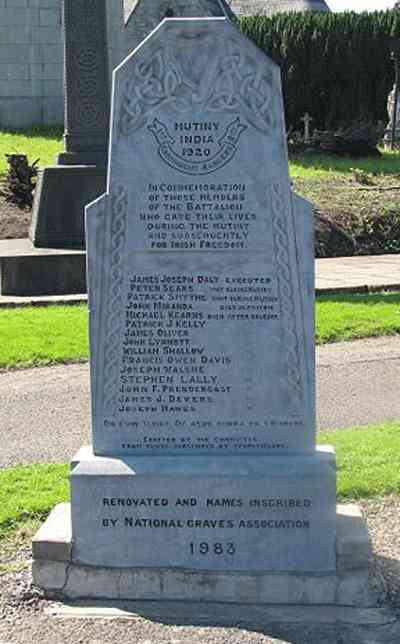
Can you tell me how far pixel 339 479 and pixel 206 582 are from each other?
142 cm

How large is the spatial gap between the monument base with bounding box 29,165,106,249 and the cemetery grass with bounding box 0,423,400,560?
5.24 m

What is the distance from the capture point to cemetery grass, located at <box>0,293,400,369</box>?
805 cm

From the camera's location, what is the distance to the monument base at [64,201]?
10.5 metres

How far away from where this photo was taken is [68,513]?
429 centimetres

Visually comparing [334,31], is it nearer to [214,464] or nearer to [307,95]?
[307,95]

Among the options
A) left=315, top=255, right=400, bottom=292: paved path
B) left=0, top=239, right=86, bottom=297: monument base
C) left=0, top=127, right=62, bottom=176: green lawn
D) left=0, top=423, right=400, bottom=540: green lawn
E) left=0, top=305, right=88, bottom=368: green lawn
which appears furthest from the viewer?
left=0, top=127, right=62, bottom=176: green lawn

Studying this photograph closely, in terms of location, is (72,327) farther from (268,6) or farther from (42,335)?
(268,6)

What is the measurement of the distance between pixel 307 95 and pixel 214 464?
2085 centimetres

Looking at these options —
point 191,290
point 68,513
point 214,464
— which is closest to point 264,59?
point 191,290

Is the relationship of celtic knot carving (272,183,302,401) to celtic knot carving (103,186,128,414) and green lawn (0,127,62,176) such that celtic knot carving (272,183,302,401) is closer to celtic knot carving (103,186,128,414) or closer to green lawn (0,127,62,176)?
celtic knot carving (103,186,128,414)

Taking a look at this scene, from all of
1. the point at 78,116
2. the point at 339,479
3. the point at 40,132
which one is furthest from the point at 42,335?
the point at 40,132

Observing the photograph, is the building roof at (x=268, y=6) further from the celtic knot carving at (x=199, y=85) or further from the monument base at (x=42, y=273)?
the celtic knot carving at (x=199, y=85)

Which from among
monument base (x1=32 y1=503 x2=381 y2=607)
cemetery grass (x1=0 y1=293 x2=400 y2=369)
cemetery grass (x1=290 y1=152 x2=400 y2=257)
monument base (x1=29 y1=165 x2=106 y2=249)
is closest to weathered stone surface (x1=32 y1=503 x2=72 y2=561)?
monument base (x1=32 y1=503 x2=381 y2=607)

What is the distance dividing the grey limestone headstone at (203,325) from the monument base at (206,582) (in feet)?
0.10
